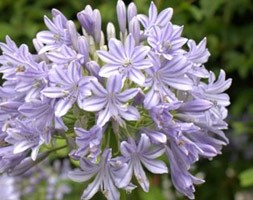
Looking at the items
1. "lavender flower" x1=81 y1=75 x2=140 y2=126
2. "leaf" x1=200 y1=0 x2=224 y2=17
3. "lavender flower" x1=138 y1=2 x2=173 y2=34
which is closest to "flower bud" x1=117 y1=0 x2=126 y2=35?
"lavender flower" x1=138 y1=2 x2=173 y2=34

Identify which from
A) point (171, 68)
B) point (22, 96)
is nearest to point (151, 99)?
point (171, 68)

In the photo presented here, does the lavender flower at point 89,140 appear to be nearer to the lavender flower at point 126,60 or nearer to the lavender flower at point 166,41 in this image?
the lavender flower at point 126,60

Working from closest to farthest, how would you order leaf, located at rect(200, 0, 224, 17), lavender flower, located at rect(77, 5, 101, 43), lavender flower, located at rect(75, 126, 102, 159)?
lavender flower, located at rect(75, 126, 102, 159), lavender flower, located at rect(77, 5, 101, 43), leaf, located at rect(200, 0, 224, 17)

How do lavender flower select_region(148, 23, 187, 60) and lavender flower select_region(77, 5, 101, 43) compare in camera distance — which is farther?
lavender flower select_region(77, 5, 101, 43)

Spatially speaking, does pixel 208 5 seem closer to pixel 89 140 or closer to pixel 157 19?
pixel 157 19

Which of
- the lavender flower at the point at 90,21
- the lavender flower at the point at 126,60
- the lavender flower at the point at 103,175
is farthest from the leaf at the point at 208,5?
the lavender flower at the point at 103,175

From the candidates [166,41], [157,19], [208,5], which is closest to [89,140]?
[166,41]

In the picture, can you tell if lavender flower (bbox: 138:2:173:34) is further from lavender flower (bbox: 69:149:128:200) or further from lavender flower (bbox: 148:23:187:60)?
lavender flower (bbox: 69:149:128:200)

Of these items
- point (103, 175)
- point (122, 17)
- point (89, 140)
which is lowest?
point (103, 175)

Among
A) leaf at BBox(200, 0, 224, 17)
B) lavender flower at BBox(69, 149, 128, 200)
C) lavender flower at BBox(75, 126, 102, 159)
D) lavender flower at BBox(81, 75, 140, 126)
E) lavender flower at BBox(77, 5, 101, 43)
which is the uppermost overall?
lavender flower at BBox(77, 5, 101, 43)
